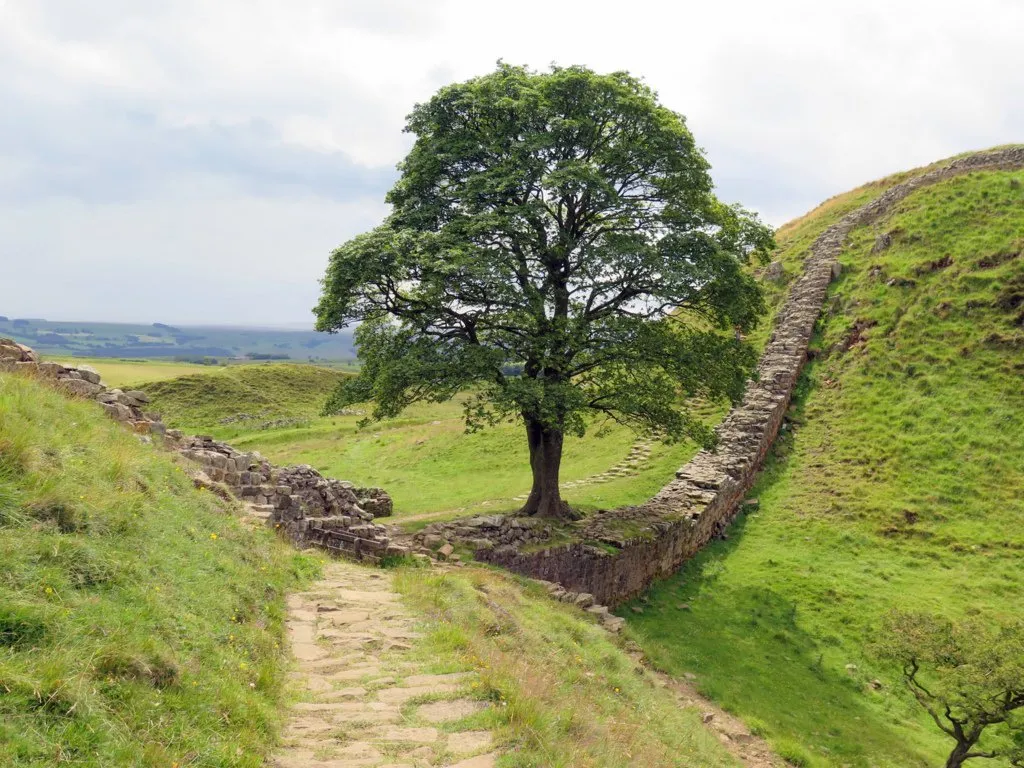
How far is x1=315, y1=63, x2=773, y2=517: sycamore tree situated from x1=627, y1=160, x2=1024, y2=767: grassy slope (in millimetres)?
5661

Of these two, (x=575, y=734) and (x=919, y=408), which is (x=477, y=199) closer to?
(x=575, y=734)

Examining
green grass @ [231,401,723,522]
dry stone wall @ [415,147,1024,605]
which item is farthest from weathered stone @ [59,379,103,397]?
green grass @ [231,401,723,522]

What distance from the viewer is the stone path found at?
6.45 m

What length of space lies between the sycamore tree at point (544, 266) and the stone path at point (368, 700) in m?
8.36

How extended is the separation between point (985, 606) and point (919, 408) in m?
11.5

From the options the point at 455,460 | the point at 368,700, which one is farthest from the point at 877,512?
the point at 368,700

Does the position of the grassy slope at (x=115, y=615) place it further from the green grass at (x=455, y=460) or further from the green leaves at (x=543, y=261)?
the green grass at (x=455, y=460)

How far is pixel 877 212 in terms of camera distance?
144ft

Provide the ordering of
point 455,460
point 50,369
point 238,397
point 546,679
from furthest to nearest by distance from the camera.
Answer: point 238,397 → point 455,460 → point 50,369 → point 546,679

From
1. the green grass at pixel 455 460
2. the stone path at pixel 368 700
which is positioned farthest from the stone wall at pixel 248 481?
the green grass at pixel 455 460

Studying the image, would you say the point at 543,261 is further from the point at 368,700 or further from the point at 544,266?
the point at 368,700

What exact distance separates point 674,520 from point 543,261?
9.94 metres

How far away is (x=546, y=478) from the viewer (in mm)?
20906

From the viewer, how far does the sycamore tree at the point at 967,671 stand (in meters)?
12.5
